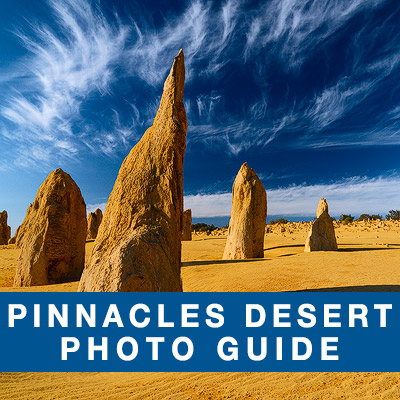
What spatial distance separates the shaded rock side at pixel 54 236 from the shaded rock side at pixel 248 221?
22.2 feet

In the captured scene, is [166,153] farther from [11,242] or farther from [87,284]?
[11,242]

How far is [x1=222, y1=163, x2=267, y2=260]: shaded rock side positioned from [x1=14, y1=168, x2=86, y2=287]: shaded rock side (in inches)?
266

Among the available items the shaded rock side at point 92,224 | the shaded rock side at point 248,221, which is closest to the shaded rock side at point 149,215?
the shaded rock side at point 248,221

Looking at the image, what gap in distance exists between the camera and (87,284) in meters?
4.71

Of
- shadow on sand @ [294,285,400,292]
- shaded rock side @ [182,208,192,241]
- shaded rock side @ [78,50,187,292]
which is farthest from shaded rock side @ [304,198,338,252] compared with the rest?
shaded rock side @ [182,208,192,241]

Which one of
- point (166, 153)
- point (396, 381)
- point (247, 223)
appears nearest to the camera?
point (396, 381)

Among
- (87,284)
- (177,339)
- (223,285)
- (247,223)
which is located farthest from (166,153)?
(247,223)

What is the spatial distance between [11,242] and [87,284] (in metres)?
30.7

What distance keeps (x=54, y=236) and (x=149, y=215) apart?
5.52 metres

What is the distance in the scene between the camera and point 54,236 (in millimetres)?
8930

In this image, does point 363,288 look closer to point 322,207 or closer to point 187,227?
point 322,207

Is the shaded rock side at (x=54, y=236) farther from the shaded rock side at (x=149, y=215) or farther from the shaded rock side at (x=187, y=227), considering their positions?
the shaded rock side at (x=187, y=227)

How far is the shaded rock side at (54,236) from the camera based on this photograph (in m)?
8.77

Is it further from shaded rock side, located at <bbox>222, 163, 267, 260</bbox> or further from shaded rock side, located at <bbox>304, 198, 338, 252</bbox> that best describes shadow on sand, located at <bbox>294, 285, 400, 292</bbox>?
shaded rock side, located at <bbox>304, 198, 338, 252</bbox>
